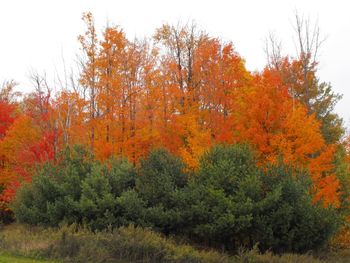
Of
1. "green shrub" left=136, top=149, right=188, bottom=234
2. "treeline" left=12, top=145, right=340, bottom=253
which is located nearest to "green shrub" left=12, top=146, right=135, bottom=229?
"treeline" left=12, top=145, right=340, bottom=253

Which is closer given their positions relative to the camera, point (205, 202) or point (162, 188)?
point (205, 202)

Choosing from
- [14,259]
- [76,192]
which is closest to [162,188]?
[76,192]

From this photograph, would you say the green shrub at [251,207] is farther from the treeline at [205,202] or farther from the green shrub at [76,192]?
the green shrub at [76,192]

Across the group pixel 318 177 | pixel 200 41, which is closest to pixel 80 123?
pixel 200 41

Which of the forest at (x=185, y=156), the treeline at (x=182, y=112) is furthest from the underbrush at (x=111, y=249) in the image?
the treeline at (x=182, y=112)

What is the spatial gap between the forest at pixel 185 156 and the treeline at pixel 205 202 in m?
0.05

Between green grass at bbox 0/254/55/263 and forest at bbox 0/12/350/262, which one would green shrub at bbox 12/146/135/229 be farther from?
green grass at bbox 0/254/55/263

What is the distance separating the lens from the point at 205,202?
1579 cm

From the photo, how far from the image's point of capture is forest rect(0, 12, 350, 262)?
1612 cm

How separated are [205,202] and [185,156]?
3095mm

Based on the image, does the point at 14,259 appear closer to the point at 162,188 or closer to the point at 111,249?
the point at 111,249

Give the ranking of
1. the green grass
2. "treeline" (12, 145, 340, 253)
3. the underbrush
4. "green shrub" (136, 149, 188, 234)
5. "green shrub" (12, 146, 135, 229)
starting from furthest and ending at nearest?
"green shrub" (12, 146, 135, 229), "green shrub" (136, 149, 188, 234), "treeline" (12, 145, 340, 253), the underbrush, the green grass

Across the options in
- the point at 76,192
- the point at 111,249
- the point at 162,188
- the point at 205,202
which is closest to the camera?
the point at 111,249

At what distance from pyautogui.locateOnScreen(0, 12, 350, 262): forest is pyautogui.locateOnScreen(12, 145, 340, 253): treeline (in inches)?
1.9
